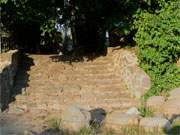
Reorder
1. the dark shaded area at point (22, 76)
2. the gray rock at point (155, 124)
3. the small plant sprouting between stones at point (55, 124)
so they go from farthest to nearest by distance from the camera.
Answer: the dark shaded area at point (22, 76)
the small plant sprouting between stones at point (55, 124)
the gray rock at point (155, 124)

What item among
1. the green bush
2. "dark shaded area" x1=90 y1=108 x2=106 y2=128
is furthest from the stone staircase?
the green bush

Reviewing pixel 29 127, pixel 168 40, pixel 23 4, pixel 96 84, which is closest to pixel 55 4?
pixel 23 4

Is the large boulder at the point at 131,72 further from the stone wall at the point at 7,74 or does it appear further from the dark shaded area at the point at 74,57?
the stone wall at the point at 7,74

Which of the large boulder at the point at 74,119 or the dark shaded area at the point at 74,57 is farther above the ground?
the dark shaded area at the point at 74,57

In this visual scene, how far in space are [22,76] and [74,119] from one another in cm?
544

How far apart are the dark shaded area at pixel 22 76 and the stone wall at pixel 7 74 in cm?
19

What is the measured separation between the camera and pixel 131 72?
48.9ft

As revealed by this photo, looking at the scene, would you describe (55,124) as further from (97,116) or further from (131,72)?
(131,72)

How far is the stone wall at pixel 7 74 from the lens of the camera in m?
14.1

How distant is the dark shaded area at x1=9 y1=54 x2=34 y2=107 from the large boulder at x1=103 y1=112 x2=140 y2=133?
394 centimetres

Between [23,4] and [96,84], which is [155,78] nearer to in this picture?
[96,84]

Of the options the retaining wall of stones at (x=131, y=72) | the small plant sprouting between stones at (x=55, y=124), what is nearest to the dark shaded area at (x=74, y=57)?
the retaining wall of stones at (x=131, y=72)

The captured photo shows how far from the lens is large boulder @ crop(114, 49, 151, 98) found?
565 inches

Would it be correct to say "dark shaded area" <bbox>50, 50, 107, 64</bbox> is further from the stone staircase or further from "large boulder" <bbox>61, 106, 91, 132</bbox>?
"large boulder" <bbox>61, 106, 91, 132</bbox>
